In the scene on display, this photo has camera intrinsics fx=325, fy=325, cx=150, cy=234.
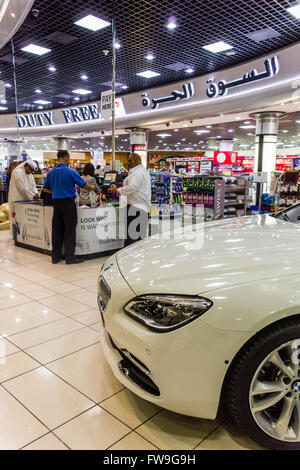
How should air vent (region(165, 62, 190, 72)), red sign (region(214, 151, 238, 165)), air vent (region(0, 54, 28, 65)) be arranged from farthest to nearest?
red sign (region(214, 151, 238, 165)) → air vent (region(165, 62, 190, 72)) → air vent (region(0, 54, 28, 65))

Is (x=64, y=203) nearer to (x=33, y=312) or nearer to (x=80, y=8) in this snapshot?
(x=33, y=312)

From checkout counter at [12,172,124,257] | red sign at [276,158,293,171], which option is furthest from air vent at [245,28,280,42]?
red sign at [276,158,293,171]

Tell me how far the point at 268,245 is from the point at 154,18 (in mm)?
6209

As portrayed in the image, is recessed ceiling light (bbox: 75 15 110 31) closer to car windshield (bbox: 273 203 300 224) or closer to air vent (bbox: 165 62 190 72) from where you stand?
air vent (bbox: 165 62 190 72)

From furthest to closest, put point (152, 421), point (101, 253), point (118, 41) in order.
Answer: point (118, 41), point (101, 253), point (152, 421)

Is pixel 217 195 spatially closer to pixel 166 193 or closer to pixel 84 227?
pixel 166 193

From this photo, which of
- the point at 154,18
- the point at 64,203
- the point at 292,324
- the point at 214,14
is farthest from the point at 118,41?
the point at 292,324

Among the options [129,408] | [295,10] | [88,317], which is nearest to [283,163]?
[295,10]

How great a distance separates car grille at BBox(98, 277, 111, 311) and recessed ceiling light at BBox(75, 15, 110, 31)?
644cm

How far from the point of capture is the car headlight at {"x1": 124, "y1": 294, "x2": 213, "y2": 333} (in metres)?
1.30

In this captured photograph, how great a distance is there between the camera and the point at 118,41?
7469mm

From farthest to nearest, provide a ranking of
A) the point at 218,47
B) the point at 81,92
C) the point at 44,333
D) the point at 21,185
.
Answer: the point at 81,92, the point at 218,47, the point at 21,185, the point at 44,333

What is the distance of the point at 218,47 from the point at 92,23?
3065 millimetres

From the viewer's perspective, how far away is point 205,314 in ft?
4.19
